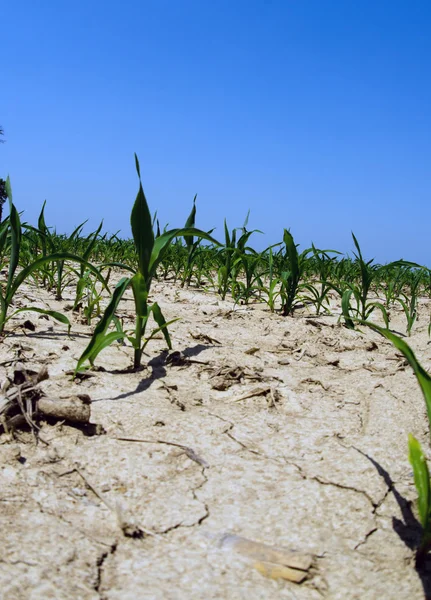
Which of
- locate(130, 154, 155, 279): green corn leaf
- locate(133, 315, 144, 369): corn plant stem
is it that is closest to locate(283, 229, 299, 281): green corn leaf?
locate(130, 154, 155, 279): green corn leaf

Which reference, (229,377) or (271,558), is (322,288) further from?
(271,558)

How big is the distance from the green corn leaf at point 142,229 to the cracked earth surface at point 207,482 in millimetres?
389

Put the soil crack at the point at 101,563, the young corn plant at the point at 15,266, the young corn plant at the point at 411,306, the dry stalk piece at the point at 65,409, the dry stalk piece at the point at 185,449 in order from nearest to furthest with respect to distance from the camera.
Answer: the soil crack at the point at 101,563
the dry stalk piece at the point at 185,449
the dry stalk piece at the point at 65,409
the young corn plant at the point at 15,266
the young corn plant at the point at 411,306

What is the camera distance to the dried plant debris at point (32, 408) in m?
1.30

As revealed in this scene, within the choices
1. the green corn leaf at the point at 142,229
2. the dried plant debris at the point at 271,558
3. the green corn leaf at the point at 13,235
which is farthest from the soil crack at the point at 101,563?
the green corn leaf at the point at 13,235

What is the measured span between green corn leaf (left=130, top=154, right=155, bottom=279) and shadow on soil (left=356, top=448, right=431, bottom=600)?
1.11 meters

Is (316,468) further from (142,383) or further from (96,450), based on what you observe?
(142,383)

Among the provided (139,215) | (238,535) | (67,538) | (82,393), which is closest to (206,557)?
(238,535)

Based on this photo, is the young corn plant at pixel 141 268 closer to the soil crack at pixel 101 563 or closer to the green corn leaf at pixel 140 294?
the green corn leaf at pixel 140 294

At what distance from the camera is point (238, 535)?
975 millimetres

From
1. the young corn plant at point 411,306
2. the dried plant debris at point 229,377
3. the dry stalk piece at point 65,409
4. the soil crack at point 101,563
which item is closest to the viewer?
the soil crack at point 101,563

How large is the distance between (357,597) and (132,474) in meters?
→ 0.53

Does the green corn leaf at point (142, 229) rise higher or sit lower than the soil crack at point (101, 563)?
higher

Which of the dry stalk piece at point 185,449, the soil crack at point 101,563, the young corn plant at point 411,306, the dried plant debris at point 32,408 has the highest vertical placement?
the young corn plant at point 411,306
